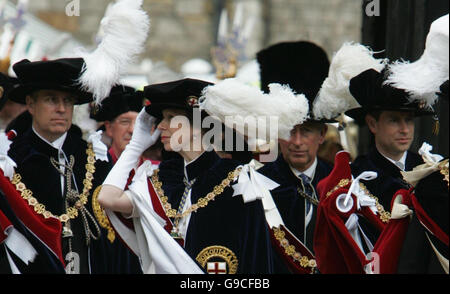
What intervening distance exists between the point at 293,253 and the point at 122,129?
2506 mm

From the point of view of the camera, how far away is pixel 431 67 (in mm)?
5879

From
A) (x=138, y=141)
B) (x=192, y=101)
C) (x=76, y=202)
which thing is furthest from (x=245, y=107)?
(x=76, y=202)

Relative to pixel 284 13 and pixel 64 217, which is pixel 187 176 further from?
pixel 284 13

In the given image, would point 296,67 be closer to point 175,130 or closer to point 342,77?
point 342,77

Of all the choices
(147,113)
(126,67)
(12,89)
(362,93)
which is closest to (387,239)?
(362,93)

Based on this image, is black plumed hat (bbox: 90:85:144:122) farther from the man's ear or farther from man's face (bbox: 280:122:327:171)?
the man's ear

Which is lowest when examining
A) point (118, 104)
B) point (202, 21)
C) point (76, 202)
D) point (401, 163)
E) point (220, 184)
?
point (76, 202)

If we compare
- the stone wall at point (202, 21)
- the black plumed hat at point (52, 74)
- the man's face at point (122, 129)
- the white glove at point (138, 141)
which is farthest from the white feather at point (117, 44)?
the stone wall at point (202, 21)

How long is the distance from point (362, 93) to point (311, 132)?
87cm

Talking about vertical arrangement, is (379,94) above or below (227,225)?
above

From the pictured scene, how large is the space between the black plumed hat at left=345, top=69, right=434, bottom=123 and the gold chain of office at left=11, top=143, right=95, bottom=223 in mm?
1879

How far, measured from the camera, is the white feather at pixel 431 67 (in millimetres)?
5758

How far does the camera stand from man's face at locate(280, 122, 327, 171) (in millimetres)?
8312
